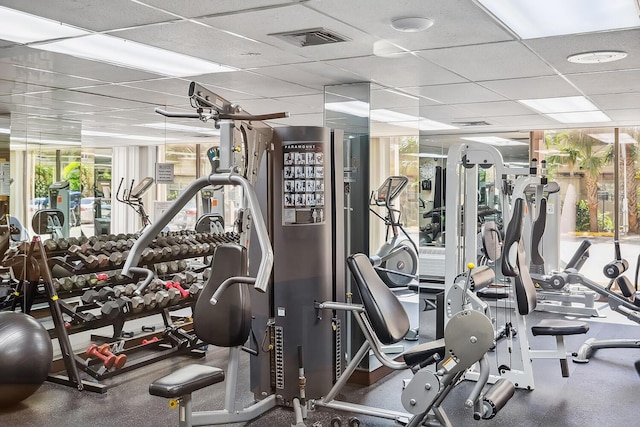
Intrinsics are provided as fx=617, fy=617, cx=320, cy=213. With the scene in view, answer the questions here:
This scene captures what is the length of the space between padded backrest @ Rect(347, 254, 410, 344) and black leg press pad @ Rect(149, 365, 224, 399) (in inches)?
31.3

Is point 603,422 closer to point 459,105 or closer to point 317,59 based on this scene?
point 317,59

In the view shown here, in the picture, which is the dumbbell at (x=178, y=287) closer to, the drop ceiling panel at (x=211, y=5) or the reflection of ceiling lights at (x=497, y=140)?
the drop ceiling panel at (x=211, y=5)

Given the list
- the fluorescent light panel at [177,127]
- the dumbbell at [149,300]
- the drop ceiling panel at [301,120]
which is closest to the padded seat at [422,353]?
the dumbbell at [149,300]

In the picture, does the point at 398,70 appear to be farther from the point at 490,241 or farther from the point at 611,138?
the point at 611,138

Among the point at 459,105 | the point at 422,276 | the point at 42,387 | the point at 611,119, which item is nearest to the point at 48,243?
the point at 42,387

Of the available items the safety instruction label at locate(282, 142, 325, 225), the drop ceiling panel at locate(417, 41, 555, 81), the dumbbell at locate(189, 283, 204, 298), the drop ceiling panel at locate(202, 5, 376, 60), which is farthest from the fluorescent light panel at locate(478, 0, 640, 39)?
the dumbbell at locate(189, 283, 204, 298)

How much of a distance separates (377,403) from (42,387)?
2242mm

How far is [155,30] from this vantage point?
328 centimetres

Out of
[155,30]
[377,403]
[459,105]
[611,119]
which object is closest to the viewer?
[155,30]

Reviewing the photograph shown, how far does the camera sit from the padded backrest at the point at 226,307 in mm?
2986

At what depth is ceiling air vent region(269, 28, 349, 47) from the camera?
3.28 m

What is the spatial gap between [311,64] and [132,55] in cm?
116

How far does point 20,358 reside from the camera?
142 inches

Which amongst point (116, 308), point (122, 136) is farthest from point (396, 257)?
point (122, 136)
